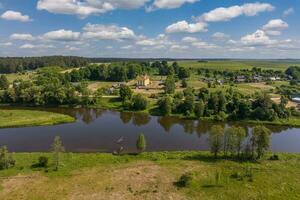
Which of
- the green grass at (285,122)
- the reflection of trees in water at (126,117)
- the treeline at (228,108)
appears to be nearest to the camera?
the green grass at (285,122)

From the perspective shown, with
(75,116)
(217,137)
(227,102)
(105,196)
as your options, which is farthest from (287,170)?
(75,116)

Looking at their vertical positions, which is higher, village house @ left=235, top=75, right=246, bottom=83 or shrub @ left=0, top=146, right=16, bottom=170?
village house @ left=235, top=75, right=246, bottom=83

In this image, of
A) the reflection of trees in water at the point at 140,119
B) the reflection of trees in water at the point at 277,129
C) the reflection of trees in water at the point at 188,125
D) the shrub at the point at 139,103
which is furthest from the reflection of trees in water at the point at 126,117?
the reflection of trees in water at the point at 277,129

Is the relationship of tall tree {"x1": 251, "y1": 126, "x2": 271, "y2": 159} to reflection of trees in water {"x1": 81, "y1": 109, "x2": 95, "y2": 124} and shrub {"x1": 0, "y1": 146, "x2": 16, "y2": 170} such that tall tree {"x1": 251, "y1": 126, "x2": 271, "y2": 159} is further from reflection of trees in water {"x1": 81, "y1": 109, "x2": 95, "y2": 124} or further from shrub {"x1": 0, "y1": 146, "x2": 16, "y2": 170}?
reflection of trees in water {"x1": 81, "y1": 109, "x2": 95, "y2": 124}

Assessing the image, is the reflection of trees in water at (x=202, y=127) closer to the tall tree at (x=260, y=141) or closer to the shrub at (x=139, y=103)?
the shrub at (x=139, y=103)

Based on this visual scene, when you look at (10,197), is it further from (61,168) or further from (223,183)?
(223,183)

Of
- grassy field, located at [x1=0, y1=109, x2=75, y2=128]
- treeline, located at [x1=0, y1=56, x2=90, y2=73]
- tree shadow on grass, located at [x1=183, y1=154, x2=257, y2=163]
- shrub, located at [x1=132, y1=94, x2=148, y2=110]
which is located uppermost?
treeline, located at [x1=0, y1=56, x2=90, y2=73]

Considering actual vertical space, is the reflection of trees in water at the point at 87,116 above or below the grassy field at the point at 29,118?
below

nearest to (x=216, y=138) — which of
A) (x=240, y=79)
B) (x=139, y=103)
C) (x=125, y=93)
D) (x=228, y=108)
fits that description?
(x=228, y=108)

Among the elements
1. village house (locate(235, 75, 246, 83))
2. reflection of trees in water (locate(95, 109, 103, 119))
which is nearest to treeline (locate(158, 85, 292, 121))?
reflection of trees in water (locate(95, 109, 103, 119))
